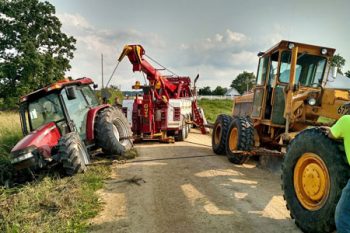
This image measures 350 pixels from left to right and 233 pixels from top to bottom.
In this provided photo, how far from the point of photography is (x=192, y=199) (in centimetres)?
586

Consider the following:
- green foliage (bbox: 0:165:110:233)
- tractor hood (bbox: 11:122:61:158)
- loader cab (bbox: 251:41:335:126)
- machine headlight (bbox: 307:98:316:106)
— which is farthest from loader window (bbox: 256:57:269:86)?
tractor hood (bbox: 11:122:61:158)

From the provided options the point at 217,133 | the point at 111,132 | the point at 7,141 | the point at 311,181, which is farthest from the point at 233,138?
the point at 7,141

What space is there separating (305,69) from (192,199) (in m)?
4.15

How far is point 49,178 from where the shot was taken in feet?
22.8

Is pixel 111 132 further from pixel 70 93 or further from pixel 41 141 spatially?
pixel 41 141

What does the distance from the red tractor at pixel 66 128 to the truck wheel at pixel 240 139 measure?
280cm

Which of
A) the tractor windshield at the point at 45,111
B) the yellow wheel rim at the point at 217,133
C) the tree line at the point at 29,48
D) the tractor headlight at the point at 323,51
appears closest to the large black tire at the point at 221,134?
the yellow wheel rim at the point at 217,133

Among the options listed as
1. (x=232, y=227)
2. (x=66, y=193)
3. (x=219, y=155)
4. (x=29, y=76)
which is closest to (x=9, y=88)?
(x=29, y=76)

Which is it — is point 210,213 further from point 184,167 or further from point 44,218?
point 184,167

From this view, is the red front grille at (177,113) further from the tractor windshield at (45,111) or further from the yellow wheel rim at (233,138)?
the tractor windshield at (45,111)

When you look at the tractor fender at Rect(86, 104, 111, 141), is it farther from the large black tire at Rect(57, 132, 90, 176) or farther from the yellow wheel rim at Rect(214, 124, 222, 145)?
the yellow wheel rim at Rect(214, 124, 222, 145)

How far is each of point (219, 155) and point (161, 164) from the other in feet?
6.72

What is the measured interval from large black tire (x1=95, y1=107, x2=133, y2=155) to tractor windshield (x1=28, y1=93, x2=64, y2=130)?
0.97 meters

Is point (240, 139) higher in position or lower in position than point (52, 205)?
higher
